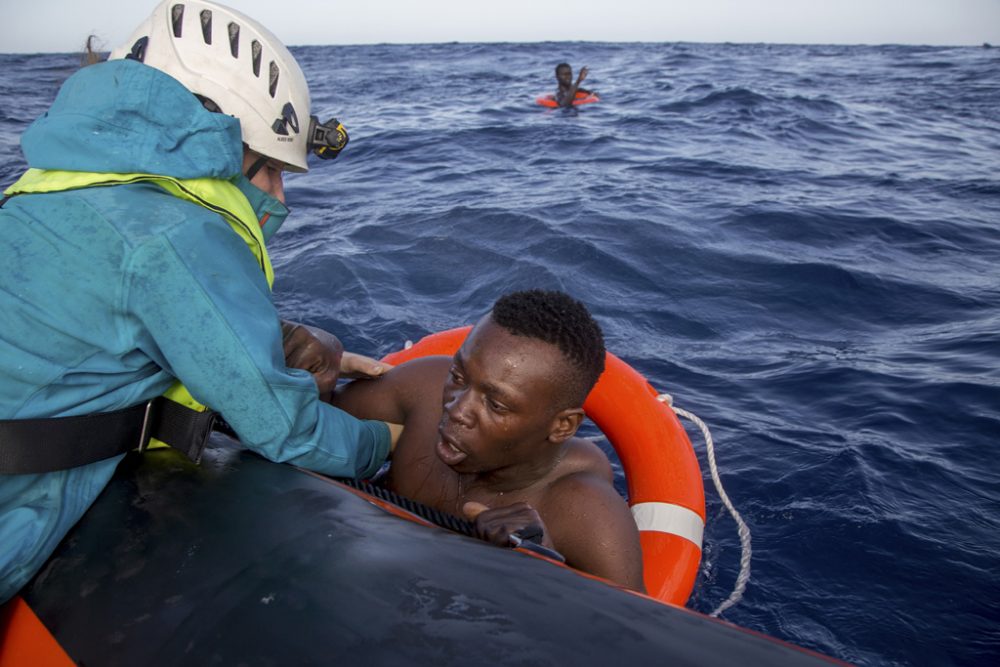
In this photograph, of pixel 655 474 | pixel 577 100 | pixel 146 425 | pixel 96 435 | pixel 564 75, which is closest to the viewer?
pixel 96 435

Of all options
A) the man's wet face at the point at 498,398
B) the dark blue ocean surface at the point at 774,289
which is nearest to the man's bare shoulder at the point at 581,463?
the man's wet face at the point at 498,398

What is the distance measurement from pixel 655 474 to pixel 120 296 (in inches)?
79.2

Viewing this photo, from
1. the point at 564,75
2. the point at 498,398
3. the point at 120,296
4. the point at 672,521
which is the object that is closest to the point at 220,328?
the point at 120,296

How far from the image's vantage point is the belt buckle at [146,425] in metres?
2.03

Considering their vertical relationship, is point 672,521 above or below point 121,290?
below

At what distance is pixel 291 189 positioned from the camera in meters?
9.53

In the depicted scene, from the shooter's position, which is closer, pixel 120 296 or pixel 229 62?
pixel 120 296

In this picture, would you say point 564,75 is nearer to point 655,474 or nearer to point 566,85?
point 566,85

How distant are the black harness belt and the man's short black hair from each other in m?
0.85

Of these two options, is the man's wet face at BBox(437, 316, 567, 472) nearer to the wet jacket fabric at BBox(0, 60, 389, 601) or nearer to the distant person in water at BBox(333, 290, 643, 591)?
the distant person in water at BBox(333, 290, 643, 591)

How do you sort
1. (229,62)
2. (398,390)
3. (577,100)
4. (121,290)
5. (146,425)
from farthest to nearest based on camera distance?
(577,100) < (398,390) < (229,62) < (146,425) < (121,290)

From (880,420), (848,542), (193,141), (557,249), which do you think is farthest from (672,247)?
(193,141)

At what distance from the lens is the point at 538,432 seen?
2.31 meters

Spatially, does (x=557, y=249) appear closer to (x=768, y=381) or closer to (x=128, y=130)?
(x=768, y=381)
